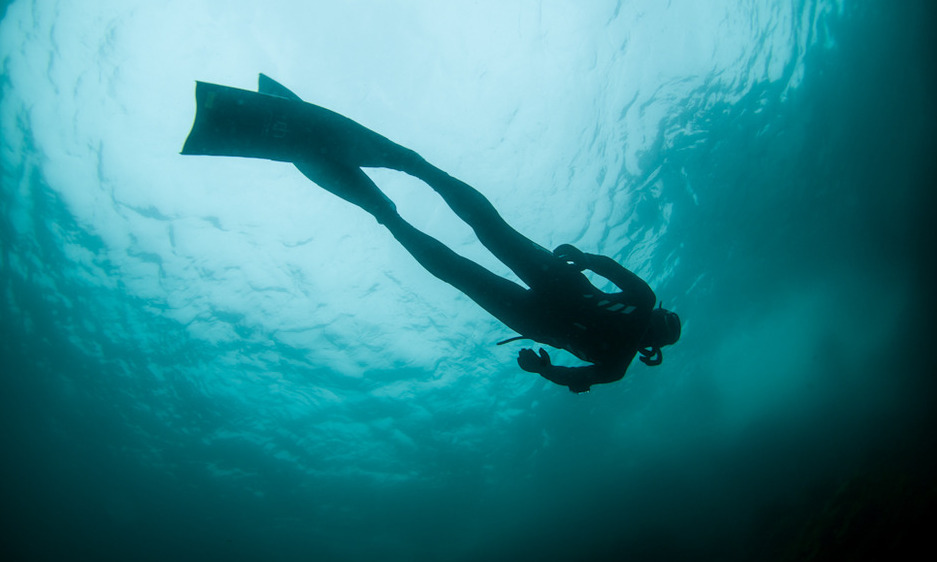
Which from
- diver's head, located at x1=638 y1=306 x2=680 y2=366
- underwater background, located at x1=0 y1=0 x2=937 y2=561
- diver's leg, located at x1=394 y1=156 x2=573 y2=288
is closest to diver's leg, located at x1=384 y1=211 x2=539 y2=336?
diver's leg, located at x1=394 y1=156 x2=573 y2=288

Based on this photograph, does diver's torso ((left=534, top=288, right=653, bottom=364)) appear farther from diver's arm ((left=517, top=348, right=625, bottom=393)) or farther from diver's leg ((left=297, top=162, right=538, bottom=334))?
diver's leg ((left=297, top=162, right=538, bottom=334))

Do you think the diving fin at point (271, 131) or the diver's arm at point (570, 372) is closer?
the diving fin at point (271, 131)

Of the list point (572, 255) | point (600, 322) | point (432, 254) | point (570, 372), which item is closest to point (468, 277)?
point (432, 254)

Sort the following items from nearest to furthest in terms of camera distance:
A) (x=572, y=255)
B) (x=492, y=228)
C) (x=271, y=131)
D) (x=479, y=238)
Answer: (x=271, y=131) < (x=479, y=238) < (x=492, y=228) < (x=572, y=255)

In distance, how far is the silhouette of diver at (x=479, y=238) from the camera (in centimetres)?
280

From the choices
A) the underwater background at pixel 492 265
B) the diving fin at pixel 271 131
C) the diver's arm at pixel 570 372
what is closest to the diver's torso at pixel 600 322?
the diver's arm at pixel 570 372

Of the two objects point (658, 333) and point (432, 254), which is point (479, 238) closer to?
point (432, 254)

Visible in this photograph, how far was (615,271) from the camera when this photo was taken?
12.4ft

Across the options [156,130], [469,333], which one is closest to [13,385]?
[156,130]

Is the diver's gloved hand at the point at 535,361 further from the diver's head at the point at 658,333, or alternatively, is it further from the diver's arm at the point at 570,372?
the diver's head at the point at 658,333

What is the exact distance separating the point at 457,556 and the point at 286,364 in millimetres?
40818

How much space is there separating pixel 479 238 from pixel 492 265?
374 inches

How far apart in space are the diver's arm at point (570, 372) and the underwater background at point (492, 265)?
782 centimetres

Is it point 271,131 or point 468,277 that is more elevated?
point 271,131
